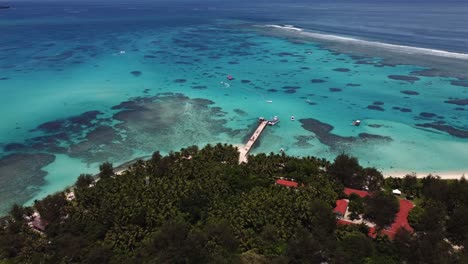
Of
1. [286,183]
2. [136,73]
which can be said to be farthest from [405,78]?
[136,73]

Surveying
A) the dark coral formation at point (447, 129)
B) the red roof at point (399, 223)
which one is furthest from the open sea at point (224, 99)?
the red roof at point (399, 223)

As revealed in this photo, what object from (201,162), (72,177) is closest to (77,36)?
(72,177)

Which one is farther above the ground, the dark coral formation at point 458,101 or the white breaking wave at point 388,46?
the white breaking wave at point 388,46

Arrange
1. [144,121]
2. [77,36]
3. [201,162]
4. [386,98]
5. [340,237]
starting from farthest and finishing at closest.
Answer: [77,36] < [386,98] < [144,121] < [201,162] < [340,237]

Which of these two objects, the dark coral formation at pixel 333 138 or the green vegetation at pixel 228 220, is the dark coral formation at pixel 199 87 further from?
the green vegetation at pixel 228 220

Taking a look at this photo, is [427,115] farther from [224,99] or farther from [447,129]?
[224,99]

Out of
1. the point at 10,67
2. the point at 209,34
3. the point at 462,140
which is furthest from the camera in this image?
the point at 209,34

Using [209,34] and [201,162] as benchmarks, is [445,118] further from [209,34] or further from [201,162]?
[209,34]
